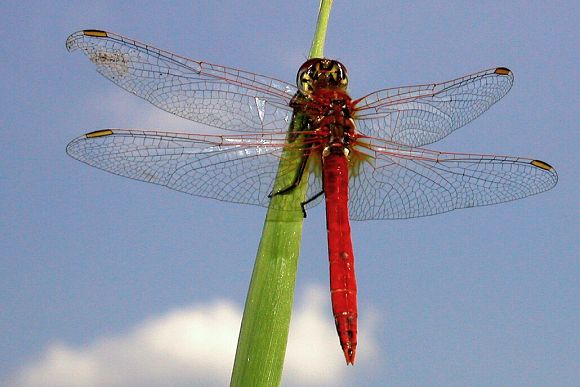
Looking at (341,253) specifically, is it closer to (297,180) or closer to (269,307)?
(297,180)

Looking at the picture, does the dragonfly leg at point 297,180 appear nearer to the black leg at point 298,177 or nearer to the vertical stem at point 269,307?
the black leg at point 298,177

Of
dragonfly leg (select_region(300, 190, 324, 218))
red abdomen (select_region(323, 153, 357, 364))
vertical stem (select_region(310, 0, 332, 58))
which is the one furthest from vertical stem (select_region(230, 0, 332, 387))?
vertical stem (select_region(310, 0, 332, 58))

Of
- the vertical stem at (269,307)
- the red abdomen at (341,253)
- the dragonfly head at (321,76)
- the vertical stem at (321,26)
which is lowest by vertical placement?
the vertical stem at (269,307)

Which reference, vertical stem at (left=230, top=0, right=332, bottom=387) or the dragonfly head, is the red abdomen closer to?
the dragonfly head

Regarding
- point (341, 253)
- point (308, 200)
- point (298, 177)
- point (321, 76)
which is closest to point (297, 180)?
point (298, 177)

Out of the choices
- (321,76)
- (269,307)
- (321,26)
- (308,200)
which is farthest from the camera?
(321,76)

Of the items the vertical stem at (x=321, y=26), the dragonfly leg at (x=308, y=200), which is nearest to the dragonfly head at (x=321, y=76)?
the vertical stem at (x=321, y=26)
